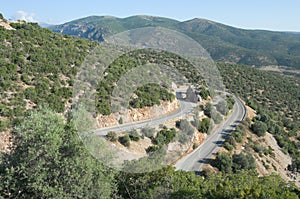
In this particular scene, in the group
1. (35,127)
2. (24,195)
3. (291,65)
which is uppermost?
(35,127)

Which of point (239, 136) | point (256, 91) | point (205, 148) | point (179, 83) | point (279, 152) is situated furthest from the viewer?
point (256, 91)

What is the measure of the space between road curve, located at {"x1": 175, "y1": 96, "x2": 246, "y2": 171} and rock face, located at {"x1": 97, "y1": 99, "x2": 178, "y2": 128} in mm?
5298

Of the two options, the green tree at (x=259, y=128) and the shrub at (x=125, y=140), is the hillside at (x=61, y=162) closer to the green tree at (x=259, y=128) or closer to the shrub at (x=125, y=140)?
the shrub at (x=125, y=140)

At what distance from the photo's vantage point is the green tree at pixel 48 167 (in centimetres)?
1052

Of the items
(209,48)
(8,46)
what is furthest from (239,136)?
(209,48)

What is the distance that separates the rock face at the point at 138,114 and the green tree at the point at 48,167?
34.7ft

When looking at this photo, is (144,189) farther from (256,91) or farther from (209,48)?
(209,48)

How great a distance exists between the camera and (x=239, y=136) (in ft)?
99.0

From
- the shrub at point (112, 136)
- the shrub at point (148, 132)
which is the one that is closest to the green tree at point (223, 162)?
the shrub at point (148, 132)

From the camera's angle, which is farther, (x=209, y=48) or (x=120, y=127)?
(x=209, y=48)

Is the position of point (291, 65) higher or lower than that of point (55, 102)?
lower

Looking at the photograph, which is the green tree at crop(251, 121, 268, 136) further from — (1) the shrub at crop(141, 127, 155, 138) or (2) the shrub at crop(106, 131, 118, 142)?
(2) the shrub at crop(106, 131, 118, 142)

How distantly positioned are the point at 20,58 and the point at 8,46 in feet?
10.3

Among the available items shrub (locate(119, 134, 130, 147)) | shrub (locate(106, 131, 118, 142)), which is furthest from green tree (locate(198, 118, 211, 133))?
shrub (locate(106, 131, 118, 142))
